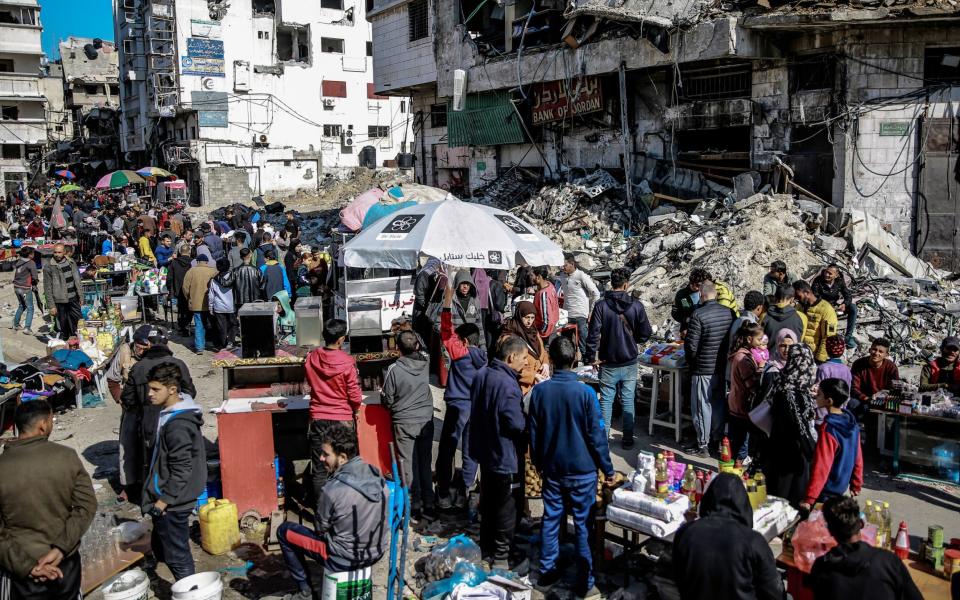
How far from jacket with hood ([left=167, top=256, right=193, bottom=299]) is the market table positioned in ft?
39.7

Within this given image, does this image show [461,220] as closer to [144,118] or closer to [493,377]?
[493,377]

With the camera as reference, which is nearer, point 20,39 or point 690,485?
point 690,485

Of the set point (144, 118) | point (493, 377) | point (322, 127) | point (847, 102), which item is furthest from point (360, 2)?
point (493, 377)

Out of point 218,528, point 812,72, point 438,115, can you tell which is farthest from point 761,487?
point 438,115

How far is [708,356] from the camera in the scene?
320 inches

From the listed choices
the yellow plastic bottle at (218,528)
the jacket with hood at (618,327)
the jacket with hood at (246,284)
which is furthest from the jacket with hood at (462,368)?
the jacket with hood at (246,284)

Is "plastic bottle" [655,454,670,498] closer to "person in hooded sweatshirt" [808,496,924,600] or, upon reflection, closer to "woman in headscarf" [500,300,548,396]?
"person in hooded sweatshirt" [808,496,924,600]

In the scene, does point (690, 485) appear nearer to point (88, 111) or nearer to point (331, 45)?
point (331, 45)

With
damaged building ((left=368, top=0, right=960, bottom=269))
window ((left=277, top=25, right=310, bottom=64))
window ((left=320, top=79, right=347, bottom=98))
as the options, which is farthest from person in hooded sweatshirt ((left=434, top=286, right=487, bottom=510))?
window ((left=277, top=25, right=310, bottom=64))

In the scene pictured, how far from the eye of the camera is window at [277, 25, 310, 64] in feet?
155

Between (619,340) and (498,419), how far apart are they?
282 centimetres

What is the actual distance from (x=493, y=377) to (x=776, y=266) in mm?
5091

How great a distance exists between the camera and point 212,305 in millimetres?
12594

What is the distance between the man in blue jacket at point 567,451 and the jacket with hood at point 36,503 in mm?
3204
